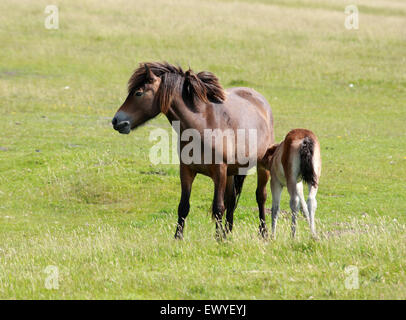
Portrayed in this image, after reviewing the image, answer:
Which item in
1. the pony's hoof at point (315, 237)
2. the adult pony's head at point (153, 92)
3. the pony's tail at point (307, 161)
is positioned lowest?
the pony's hoof at point (315, 237)

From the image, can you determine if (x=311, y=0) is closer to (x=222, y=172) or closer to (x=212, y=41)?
(x=212, y=41)

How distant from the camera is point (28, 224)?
13.7 m

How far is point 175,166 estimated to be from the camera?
17266 millimetres

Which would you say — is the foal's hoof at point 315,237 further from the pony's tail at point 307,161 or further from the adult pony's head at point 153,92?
the adult pony's head at point 153,92

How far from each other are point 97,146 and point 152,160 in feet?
9.05

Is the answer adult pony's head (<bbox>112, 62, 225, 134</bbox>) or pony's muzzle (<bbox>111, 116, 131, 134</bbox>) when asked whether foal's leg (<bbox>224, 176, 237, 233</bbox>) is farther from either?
pony's muzzle (<bbox>111, 116, 131, 134</bbox>)

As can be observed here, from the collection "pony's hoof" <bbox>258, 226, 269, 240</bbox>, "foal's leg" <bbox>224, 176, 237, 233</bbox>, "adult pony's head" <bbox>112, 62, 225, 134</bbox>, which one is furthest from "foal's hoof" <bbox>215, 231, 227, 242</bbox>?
"adult pony's head" <bbox>112, 62, 225, 134</bbox>

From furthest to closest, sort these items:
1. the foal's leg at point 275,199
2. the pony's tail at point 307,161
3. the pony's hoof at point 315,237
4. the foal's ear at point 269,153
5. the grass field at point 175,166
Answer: the foal's ear at point 269,153 → the foal's leg at point 275,199 → the pony's tail at point 307,161 → the pony's hoof at point 315,237 → the grass field at point 175,166

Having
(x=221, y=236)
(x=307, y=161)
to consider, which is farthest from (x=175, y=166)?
(x=307, y=161)

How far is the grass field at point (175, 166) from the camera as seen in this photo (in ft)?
26.6

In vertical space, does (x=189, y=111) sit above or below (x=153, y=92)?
below

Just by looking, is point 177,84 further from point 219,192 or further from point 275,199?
point 275,199

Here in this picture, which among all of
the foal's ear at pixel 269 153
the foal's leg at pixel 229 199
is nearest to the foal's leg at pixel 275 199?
the foal's ear at pixel 269 153

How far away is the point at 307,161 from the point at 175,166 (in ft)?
26.9
